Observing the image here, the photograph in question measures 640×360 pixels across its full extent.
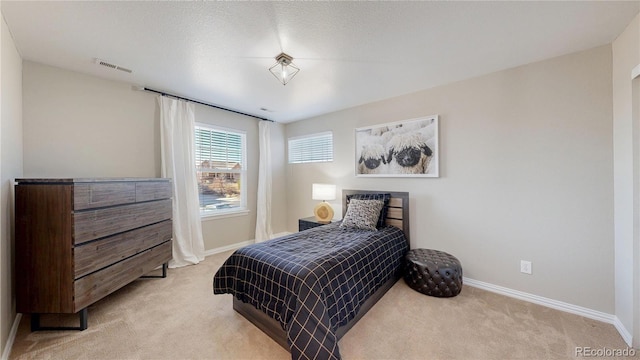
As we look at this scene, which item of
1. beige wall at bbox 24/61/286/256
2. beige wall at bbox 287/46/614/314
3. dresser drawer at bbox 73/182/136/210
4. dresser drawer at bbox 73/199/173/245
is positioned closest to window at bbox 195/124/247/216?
beige wall at bbox 24/61/286/256

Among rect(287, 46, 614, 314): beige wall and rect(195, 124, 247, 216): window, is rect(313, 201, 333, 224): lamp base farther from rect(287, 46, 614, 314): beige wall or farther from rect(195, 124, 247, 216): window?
rect(195, 124, 247, 216): window

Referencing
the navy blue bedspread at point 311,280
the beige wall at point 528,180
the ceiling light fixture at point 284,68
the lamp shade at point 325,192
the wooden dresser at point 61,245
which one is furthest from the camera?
the lamp shade at point 325,192

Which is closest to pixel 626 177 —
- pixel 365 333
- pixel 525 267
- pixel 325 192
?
pixel 525 267

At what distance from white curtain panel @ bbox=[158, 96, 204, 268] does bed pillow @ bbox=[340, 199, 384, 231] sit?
2.19 m

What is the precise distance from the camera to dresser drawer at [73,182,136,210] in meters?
1.85

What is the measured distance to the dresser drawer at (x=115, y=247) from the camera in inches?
73.7

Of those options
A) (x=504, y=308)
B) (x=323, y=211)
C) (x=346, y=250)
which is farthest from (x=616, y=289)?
(x=323, y=211)

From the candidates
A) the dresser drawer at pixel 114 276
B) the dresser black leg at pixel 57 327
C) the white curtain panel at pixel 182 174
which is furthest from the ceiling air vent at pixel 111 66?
the dresser black leg at pixel 57 327

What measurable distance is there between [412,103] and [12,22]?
3786mm

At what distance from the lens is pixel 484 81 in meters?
2.56

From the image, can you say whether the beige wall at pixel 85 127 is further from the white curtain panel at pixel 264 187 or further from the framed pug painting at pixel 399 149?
the framed pug painting at pixel 399 149

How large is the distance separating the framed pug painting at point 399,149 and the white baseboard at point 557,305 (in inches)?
53.1

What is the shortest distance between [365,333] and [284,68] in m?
2.51

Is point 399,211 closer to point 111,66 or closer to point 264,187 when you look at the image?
point 264,187
